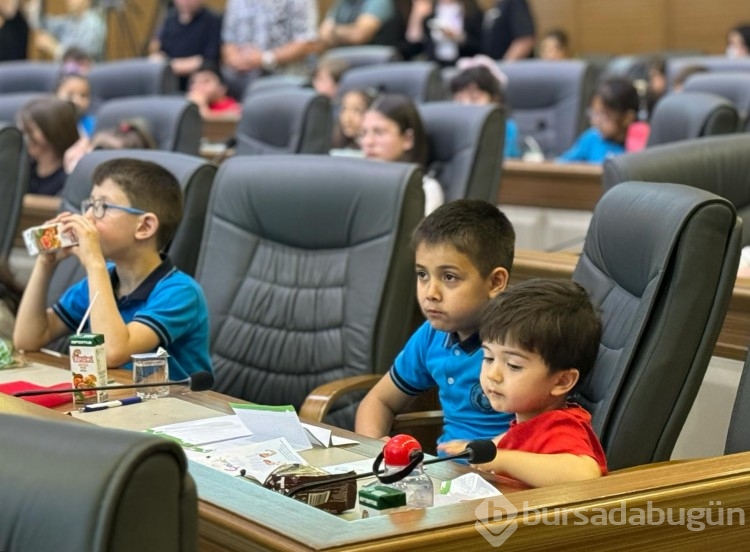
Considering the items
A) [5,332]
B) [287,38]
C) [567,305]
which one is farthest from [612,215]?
[287,38]

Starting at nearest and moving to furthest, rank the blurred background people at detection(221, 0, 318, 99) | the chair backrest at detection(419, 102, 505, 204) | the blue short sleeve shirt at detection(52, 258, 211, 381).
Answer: the blue short sleeve shirt at detection(52, 258, 211, 381) → the chair backrest at detection(419, 102, 505, 204) → the blurred background people at detection(221, 0, 318, 99)

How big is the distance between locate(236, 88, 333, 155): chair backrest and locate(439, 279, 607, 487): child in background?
10.0 feet

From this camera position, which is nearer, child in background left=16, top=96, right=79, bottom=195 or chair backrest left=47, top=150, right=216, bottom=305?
chair backrest left=47, top=150, right=216, bottom=305

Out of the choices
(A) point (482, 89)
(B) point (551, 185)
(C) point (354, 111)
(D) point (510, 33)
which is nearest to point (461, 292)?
(B) point (551, 185)

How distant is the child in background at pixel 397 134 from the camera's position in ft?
14.3

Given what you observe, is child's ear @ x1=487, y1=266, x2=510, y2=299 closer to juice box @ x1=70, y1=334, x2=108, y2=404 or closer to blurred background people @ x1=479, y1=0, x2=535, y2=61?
juice box @ x1=70, y1=334, x2=108, y2=404

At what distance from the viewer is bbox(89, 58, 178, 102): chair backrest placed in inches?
255

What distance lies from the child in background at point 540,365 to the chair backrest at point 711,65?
466cm

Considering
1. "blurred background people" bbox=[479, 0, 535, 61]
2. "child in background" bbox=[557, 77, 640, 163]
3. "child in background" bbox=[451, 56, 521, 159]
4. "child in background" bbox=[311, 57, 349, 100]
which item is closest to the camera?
"child in background" bbox=[557, 77, 640, 163]

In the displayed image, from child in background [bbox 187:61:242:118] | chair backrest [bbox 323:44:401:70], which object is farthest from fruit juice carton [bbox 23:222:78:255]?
chair backrest [bbox 323:44:401:70]

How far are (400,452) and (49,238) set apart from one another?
4.20 feet

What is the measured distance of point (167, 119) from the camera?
4.98m

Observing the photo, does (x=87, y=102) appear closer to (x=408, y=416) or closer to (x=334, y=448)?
(x=408, y=416)

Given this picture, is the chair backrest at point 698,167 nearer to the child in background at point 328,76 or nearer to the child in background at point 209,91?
the child in background at point 328,76
